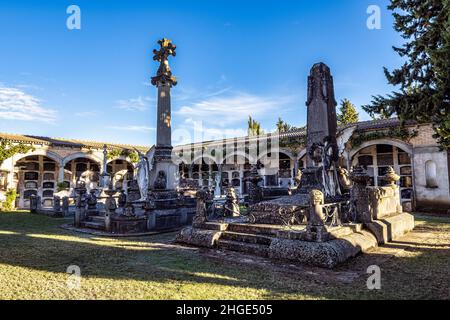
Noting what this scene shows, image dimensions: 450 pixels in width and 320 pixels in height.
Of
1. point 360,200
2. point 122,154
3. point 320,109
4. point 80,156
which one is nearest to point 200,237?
point 360,200

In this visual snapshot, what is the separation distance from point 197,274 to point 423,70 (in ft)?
28.4

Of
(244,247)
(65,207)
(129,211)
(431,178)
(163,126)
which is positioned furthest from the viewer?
(431,178)

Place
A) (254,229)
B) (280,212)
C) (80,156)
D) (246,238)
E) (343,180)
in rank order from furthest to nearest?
(80,156)
(343,180)
(280,212)
(254,229)
(246,238)

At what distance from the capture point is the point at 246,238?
690 centimetres

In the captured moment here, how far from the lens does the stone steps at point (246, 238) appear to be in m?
6.60

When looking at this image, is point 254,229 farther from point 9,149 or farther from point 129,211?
point 9,149

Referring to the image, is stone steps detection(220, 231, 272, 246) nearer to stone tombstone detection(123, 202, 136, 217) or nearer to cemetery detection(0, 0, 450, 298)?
cemetery detection(0, 0, 450, 298)

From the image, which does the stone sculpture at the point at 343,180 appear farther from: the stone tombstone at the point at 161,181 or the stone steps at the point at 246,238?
the stone tombstone at the point at 161,181

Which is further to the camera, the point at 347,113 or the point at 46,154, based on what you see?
the point at 347,113

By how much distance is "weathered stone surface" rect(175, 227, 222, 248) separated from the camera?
7141 millimetres

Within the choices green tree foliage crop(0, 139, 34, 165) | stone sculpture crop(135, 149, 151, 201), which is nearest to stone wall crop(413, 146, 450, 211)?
stone sculpture crop(135, 149, 151, 201)

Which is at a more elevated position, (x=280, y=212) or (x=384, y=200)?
(x=384, y=200)

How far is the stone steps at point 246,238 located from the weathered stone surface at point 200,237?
219 mm
